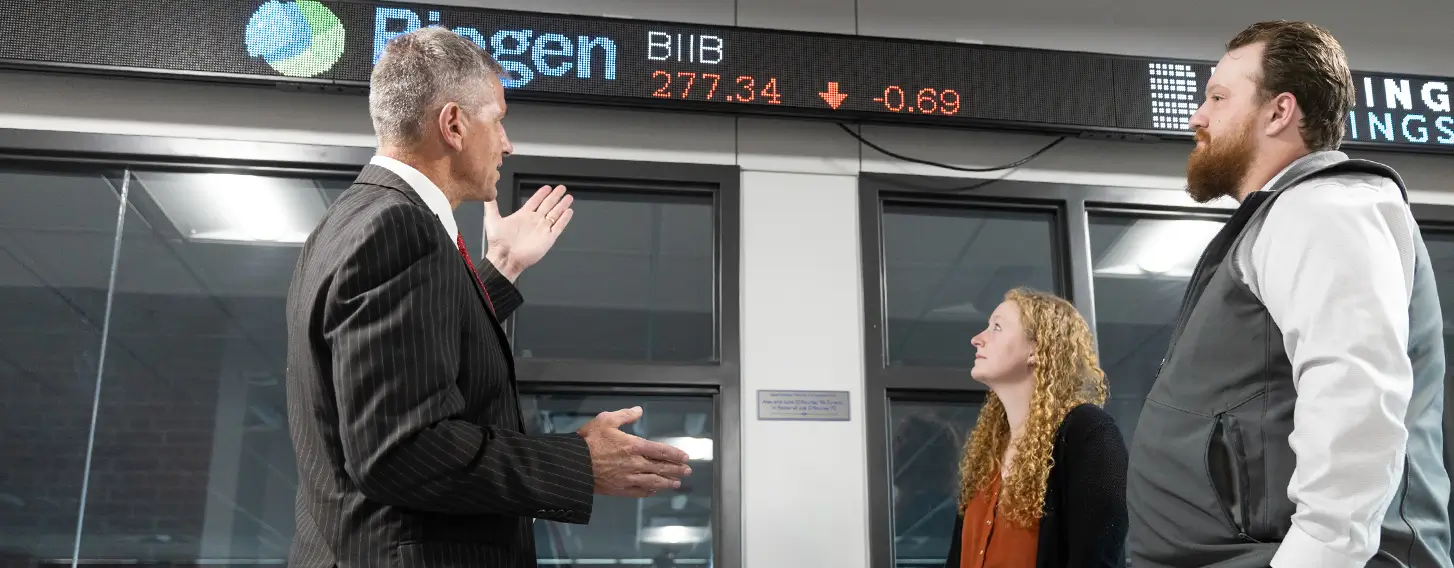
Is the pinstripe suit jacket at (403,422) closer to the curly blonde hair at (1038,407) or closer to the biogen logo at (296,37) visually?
the curly blonde hair at (1038,407)

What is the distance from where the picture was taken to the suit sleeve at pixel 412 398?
1.28 metres

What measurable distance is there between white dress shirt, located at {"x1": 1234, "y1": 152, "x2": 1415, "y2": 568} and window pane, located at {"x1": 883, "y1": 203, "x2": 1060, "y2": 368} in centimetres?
204

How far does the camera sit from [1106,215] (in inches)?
143

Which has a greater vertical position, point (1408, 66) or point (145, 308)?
point (1408, 66)

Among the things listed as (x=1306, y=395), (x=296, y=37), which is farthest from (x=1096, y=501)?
(x=296, y=37)

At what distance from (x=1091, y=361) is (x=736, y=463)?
1002 mm

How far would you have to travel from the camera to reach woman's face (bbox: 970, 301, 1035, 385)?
281cm

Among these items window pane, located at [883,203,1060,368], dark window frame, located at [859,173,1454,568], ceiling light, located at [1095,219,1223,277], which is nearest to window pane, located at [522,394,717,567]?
dark window frame, located at [859,173,1454,568]

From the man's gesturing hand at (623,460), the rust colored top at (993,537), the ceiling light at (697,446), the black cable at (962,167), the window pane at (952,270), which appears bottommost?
the rust colored top at (993,537)

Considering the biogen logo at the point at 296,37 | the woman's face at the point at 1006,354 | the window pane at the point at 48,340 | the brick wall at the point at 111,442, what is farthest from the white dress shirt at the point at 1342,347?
the window pane at the point at 48,340

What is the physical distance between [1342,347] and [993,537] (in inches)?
53.8

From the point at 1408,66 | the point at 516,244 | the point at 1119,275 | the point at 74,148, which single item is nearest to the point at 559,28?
the point at 516,244

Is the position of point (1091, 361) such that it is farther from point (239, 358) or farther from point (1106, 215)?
point (239, 358)

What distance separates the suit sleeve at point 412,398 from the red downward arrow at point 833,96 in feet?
6.71
